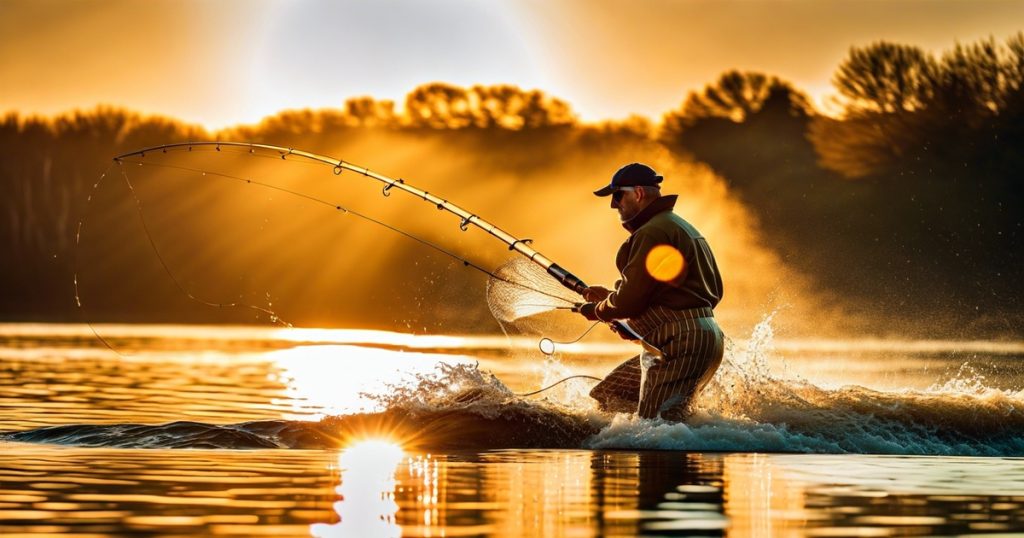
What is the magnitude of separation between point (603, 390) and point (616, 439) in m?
0.52

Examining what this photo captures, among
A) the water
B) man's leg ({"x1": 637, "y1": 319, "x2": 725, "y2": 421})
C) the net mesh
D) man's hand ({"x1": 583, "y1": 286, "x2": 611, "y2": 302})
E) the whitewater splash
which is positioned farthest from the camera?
the net mesh

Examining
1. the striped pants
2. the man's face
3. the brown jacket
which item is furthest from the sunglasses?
the striped pants

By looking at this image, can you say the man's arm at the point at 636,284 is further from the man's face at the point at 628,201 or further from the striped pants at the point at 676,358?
the man's face at the point at 628,201

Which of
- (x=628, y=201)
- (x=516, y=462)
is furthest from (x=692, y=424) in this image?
(x=628, y=201)

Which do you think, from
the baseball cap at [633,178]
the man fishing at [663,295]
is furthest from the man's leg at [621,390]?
the baseball cap at [633,178]

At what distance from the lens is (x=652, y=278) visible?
13219 millimetres

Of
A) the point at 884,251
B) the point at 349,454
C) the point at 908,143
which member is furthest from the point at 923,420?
the point at 908,143

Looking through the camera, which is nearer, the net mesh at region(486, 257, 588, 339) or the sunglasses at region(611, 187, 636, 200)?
the sunglasses at region(611, 187, 636, 200)

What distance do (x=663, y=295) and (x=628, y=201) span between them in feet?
2.61

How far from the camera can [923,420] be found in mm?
14750

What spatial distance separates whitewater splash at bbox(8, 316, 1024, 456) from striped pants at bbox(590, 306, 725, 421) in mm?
263

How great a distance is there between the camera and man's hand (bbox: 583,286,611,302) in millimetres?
13906

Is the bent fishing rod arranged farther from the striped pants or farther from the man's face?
the man's face

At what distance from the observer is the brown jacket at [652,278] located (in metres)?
13.2
